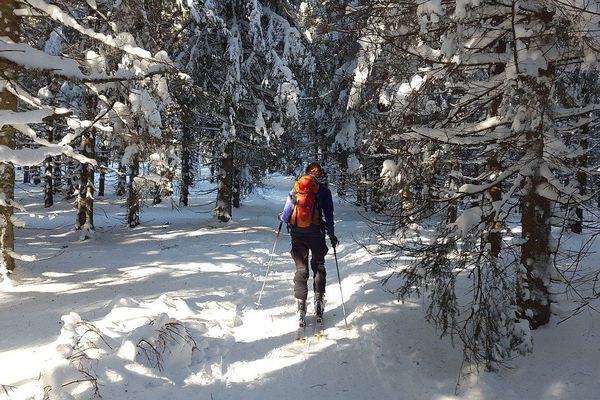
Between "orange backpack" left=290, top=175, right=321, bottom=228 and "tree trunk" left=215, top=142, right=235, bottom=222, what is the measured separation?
9.52 metres

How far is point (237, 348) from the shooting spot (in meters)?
5.28

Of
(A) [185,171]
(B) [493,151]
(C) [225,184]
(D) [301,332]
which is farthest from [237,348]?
(A) [185,171]

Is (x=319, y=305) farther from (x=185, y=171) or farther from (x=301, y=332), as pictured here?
(x=185, y=171)

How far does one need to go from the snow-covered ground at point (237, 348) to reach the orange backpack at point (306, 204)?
1514 millimetres

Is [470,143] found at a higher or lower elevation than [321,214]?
higher

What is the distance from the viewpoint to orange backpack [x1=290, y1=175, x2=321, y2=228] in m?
6.08

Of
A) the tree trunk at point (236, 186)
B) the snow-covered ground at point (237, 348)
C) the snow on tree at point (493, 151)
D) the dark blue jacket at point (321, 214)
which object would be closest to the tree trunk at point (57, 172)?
the tree trunk at point (236, 186)

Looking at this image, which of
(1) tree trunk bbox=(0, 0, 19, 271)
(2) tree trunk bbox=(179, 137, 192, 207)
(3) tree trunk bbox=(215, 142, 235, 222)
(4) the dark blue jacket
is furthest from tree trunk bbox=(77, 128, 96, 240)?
(4) the dark blue jacket

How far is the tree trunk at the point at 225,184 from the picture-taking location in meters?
15.3

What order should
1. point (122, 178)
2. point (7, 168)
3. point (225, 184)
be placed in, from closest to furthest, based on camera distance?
point (7, 168), point (225, 184), point (122, 178)

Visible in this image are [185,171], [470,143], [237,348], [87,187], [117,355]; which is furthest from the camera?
[185,171]

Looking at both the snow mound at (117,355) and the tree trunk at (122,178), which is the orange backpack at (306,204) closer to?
the snow mound at (117,355)

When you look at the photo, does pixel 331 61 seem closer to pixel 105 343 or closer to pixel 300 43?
pixel 300 43

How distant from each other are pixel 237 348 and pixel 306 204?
7.04ft
